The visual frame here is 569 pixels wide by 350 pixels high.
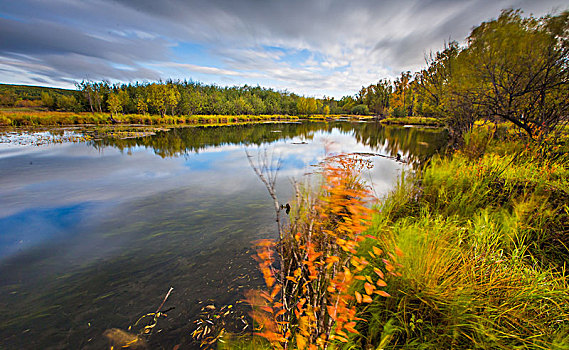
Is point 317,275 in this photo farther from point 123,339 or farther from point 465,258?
point 123,339

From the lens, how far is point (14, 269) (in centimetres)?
385

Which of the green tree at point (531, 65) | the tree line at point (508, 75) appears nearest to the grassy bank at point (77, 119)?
the tree line at point (508, 75)

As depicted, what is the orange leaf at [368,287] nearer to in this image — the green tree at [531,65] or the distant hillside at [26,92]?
the green tree at [531,65]

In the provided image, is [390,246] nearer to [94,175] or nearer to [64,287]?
[64,287]

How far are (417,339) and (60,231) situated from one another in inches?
317

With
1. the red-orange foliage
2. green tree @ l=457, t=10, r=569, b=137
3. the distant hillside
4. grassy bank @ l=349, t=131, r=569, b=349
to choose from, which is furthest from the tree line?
the distant hillside

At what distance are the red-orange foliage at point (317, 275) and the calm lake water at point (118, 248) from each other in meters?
0.65

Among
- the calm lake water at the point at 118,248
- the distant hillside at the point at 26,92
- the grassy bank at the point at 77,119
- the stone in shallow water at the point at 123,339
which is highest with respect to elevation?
the distant hillside at the point at 26,92

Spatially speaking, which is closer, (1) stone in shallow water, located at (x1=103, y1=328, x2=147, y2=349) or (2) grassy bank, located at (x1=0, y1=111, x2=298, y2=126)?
(1) stone in shallow water, located at (x1=103, y1=328, x2=147, y2=349)

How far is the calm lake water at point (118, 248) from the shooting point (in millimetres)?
2976

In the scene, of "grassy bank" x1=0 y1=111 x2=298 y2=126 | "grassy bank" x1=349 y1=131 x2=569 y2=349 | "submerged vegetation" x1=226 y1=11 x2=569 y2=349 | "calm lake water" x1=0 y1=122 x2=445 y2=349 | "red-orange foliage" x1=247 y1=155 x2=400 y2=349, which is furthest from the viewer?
"grassy bank" x1=0 y1=111 x2=298 y2=126

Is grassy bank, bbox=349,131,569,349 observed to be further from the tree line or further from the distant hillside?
the distant hillside

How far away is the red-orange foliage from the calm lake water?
65 cm

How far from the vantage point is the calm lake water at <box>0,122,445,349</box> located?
2.98 metres
